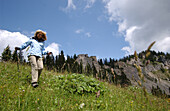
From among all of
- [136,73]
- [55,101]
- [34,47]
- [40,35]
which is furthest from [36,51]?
[136,73]

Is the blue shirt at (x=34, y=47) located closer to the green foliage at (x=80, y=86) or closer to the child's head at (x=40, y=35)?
the child's head at (x=40, y=35)

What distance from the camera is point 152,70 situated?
154375 mm

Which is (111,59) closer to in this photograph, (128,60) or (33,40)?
(128,60)

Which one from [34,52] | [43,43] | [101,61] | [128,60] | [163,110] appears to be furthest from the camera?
[128,60]

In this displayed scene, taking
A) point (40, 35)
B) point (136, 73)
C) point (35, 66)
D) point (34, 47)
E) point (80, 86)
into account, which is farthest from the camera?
point (136, 73)

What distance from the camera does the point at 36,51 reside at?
202 inches

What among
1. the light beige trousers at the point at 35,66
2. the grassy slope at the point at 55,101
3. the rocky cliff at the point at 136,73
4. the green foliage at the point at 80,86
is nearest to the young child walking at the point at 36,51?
the light beige trousers at the point at 35,66

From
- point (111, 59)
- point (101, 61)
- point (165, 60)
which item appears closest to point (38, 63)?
point (101, 61)

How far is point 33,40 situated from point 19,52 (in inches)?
32.4

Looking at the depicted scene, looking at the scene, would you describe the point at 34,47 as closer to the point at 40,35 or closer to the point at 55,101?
the point at 40,35

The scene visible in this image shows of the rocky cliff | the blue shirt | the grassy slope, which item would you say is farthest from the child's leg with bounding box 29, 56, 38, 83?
the rocky cliff

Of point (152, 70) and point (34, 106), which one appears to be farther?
point (152, 70)

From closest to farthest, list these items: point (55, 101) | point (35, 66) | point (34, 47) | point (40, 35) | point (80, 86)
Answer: point (55, 101), point (80, 86), point (35, 66), point (34, 47), point (40, 35)

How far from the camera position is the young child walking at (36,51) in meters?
4.80
